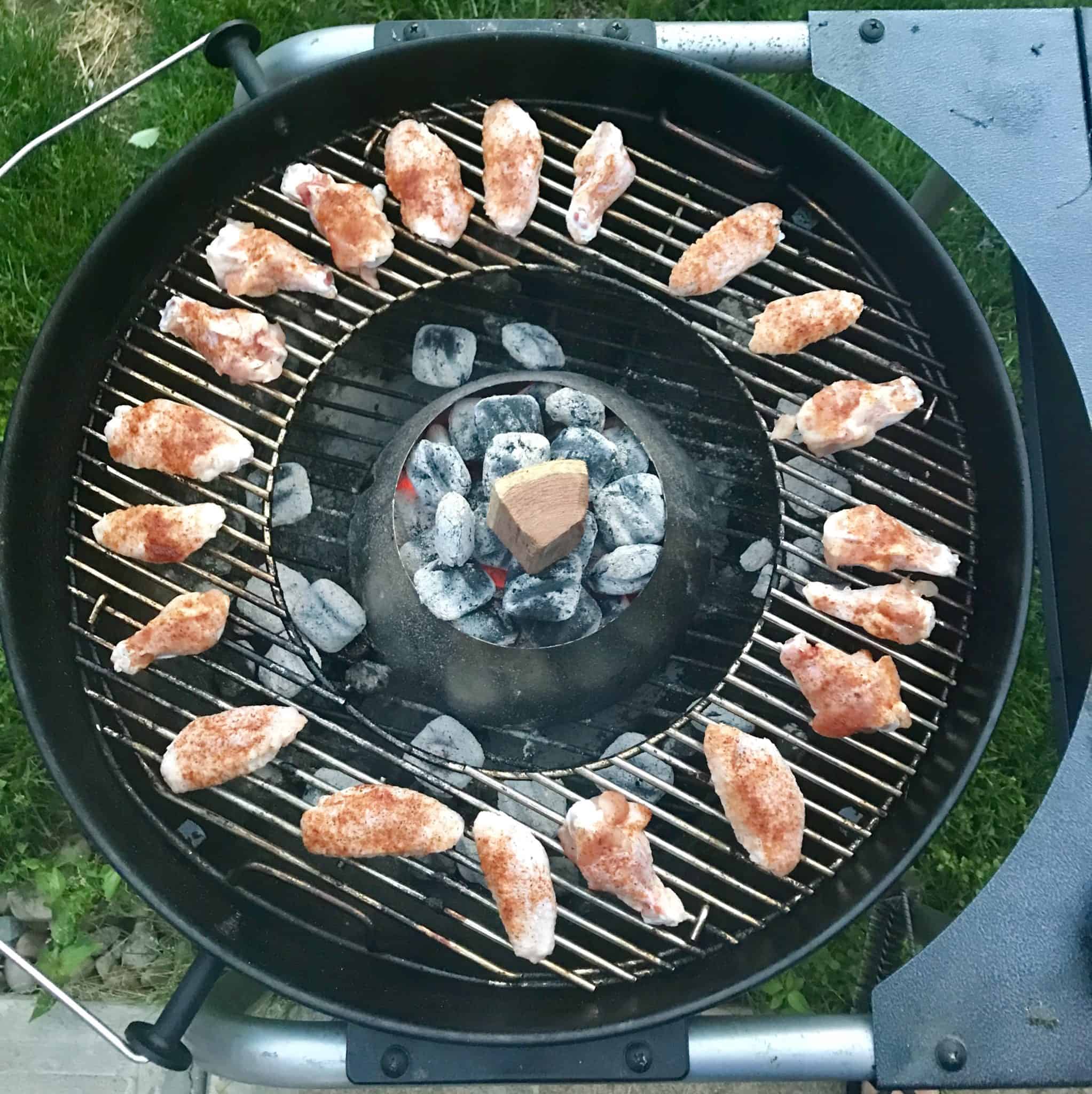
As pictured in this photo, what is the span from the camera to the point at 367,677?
8.08ft

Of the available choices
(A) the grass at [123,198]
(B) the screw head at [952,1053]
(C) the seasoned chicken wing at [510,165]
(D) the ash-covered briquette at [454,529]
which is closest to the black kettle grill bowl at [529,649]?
(D) the ash-covered briquette at [454,529]

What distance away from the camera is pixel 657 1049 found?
195 cm

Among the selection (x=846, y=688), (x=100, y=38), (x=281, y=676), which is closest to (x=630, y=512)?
(x=846, y=688)

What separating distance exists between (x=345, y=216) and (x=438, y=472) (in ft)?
2.09

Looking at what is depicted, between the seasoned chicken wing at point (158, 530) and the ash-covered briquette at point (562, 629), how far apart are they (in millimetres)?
701

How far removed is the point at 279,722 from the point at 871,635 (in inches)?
51.2

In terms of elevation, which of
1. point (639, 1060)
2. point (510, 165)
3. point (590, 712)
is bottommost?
point (639, 1060)

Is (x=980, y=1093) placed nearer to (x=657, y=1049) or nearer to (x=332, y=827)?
(x=657, y=1049)

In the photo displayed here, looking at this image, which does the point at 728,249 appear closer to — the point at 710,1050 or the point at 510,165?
the point at 510,165

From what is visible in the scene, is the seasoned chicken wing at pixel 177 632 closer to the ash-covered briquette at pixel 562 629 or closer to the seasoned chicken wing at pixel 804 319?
the ash-covered briquette at pixel 562 629

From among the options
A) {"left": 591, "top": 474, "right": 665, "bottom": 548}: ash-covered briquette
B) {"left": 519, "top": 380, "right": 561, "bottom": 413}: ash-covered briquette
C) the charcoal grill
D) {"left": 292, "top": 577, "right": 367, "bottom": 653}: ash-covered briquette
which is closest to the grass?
the charcoal grill

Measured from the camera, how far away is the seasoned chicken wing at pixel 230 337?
2.24m

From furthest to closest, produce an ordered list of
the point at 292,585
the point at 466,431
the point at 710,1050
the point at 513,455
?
the point at 292,585 < the point at 466,431 < the point at 513,455 < the point at 710,1050

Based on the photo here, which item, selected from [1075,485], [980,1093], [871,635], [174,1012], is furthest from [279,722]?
[980,1093]
